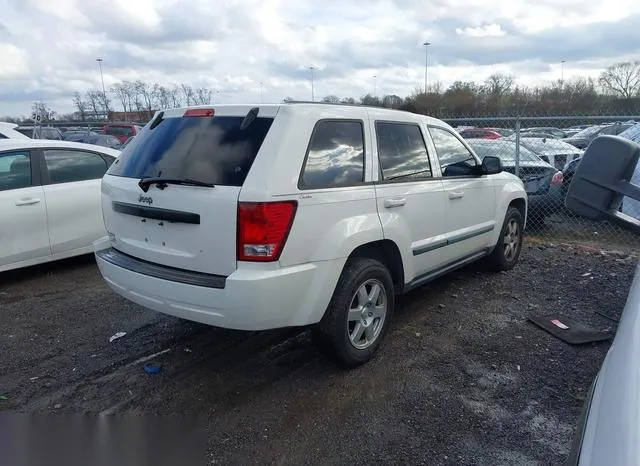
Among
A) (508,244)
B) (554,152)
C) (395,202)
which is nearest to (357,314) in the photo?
(395,202)

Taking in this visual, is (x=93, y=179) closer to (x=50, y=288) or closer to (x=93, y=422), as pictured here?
(x=50, y=288)

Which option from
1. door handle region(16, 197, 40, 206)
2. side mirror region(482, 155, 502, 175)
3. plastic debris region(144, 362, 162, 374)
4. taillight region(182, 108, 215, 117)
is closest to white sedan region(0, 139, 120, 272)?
door handle region(16, 197, 40, 206)

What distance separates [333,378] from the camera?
141 inches

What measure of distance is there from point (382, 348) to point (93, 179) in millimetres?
4238

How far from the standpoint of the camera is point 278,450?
281 cm

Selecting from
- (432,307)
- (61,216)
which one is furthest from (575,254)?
(61,216)

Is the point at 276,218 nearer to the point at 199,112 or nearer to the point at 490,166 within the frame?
the point at 199,112

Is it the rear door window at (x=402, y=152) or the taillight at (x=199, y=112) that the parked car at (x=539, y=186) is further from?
the taillight at (x=199, y=112)

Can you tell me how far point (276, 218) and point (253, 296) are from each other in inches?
19.0

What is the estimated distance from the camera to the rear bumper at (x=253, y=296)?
2963 mm

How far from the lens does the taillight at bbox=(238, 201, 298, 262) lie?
293 cm

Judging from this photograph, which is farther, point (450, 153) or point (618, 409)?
point (450, 153)

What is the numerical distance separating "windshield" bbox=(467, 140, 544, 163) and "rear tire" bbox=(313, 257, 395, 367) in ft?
17.6

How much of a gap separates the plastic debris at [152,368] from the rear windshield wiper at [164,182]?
1347 millimetres
